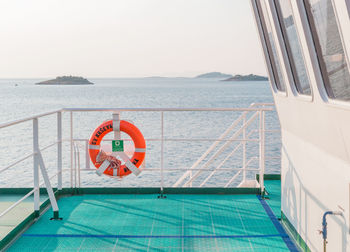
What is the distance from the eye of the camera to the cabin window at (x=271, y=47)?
2.94 m

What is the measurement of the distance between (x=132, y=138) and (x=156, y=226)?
0.89 metres

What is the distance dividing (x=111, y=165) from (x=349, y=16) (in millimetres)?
2586

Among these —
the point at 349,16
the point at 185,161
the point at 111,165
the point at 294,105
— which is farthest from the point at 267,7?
the point at 185,161

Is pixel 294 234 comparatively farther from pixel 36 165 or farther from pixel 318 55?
pixel 36 165

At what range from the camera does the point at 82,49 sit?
4156 cm

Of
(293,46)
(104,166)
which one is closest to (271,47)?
(293,46)

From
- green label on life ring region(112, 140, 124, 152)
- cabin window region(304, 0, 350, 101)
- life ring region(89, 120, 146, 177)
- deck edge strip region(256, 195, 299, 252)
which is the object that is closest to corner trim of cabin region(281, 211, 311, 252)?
deck edge strip region(256, 195, 299, 252)

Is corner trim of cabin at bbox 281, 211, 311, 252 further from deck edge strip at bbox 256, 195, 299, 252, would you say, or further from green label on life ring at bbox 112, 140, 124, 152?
green label on life ring at bbox 112, 140, 124, 152

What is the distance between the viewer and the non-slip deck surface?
283 cm

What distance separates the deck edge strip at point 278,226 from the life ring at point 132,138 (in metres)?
1.02

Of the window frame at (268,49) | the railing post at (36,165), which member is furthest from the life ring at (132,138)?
the window frame at (268,49)

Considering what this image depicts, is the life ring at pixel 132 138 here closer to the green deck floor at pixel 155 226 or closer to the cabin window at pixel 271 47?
the green deck floor at pixel 155 226

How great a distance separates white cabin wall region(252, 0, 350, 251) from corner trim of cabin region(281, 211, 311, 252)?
0.13 feet

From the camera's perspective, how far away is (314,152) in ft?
7.95
